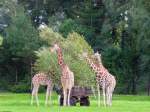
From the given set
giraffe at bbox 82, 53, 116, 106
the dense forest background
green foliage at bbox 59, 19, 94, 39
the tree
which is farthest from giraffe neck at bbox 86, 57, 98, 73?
green foliage at bbox 59, 19, 94, 39

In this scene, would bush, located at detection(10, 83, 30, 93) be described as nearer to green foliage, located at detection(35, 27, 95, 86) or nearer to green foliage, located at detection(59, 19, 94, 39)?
green foliage, located at detection(59, 19, 94, 39)

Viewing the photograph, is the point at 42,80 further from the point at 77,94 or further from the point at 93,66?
the point at 93,66

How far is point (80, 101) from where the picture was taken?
3262 centimetres

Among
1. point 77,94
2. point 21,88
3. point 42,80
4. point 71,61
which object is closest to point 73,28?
point 21,88

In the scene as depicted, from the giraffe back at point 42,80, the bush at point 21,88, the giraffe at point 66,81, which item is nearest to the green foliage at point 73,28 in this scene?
the bush at point 21,88

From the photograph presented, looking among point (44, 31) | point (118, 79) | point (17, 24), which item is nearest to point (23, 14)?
point (17, 24)

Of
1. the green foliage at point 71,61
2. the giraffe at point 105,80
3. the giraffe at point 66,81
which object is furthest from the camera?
the green foliage at point 71,61

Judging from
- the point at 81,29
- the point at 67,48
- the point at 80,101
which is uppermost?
the point at 81,29

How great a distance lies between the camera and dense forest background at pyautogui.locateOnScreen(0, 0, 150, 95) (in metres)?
67.8

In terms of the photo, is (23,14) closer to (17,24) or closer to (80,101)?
(17,24)

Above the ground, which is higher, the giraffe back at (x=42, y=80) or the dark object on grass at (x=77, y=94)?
the giraffe back at (x=42, y=80)

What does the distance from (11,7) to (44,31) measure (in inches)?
984

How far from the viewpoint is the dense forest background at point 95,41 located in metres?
67.8

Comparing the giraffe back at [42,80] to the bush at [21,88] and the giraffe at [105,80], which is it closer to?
the giraffe at [105,80]
